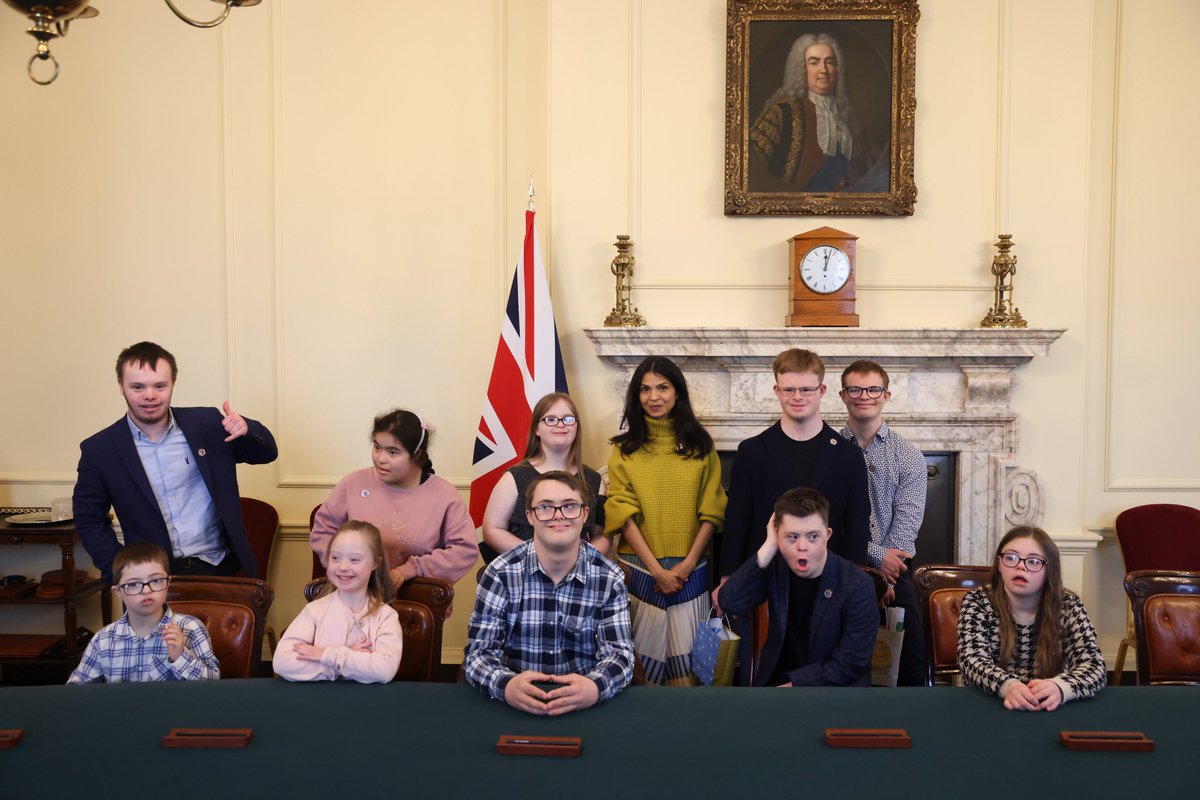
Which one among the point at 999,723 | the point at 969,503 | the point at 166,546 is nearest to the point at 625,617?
the point at 999,723

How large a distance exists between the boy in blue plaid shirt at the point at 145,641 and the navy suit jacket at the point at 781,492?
1.61 m

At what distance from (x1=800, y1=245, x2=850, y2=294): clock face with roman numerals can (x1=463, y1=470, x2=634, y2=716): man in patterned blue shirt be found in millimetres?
2222

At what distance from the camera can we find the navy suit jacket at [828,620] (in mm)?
2387

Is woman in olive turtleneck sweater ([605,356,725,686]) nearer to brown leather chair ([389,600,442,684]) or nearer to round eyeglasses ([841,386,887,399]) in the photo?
round eyeglasses ([841,386,887,399])

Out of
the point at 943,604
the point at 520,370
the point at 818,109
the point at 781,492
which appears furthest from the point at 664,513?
the point at 818,109

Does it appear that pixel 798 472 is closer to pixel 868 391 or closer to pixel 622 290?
A: pixel 868 391

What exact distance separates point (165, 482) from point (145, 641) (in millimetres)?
839

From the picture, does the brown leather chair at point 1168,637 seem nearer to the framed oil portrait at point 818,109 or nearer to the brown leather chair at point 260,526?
the framed oil portrait at point 818,109

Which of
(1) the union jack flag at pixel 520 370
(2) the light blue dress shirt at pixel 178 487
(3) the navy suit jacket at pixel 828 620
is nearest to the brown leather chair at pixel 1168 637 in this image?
(3) the navy suit jacket at pixel 828 620

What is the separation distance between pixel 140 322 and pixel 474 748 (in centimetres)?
360

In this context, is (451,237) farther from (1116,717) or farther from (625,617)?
(1116,717)

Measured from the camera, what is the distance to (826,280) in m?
4.05

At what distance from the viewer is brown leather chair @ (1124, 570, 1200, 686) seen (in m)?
2.45

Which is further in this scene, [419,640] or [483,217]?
[483,217]
